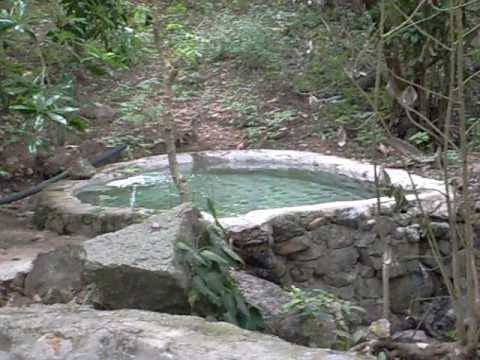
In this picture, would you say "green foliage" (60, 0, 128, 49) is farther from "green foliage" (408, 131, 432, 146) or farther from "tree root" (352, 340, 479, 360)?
"green foliage" (408, 131, 432, 146)

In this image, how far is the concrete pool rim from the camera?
552cm

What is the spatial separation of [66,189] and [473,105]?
397cm

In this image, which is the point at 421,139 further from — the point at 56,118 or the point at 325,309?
the point at 56,118

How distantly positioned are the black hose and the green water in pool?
0.87ft

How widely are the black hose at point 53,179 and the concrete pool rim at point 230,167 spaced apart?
2.5 inches

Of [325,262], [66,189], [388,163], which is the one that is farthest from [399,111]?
[66,189]

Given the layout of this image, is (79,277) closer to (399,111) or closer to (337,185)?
(337,185)

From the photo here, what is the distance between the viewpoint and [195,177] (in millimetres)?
7078

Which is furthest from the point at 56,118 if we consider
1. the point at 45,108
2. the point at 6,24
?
the point at 6,24

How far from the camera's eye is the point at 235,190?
6699mm

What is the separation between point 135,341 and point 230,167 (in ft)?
15.8

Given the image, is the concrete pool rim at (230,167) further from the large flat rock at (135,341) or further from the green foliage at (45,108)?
the large flat rock at (135,341)

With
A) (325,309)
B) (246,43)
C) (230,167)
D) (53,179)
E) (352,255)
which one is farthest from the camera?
(246,43)

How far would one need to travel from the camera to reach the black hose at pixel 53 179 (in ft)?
20.9
